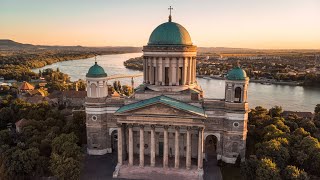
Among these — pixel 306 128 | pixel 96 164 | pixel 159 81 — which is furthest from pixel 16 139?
pixel 306 128

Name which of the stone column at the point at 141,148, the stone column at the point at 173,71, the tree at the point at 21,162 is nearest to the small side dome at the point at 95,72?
the stone column at the point at 173,71

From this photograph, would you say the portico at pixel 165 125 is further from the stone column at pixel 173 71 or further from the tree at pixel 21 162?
the tree at pixel 21 162

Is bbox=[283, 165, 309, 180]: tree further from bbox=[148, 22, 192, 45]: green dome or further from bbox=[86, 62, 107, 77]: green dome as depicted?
bbox=[86, 62, 107, 77]: green dome

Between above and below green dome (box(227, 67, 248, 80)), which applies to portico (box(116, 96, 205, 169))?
below

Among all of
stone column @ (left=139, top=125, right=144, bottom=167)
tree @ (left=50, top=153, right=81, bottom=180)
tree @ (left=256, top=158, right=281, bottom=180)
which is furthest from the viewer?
stone column @ (left=139, top=125, right=144, bottom=167)

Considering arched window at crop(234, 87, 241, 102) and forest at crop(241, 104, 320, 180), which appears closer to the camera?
forest at crop(241, 104, 320, 180)

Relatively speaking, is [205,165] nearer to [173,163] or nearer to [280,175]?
[173,163]

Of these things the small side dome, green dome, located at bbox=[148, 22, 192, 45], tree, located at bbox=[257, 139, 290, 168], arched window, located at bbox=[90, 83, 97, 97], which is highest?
green dome, located at bbox=[148, 22, 192, 45]


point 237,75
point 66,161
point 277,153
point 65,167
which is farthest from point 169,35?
point 65,167

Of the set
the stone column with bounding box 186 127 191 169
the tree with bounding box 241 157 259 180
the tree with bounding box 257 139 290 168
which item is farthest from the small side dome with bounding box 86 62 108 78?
the tree with bounding box 257 139 290 168

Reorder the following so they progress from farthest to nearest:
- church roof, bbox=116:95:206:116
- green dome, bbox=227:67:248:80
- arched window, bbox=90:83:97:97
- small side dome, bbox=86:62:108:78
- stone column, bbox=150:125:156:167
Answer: arched window, bbox=90:83:97:97, small side dome, bbox=86:62:108:78, green dome, bbox=227:67:248:80, stone column, bbox=150:125:156:167, church roof, bbox=116:95:206:116
